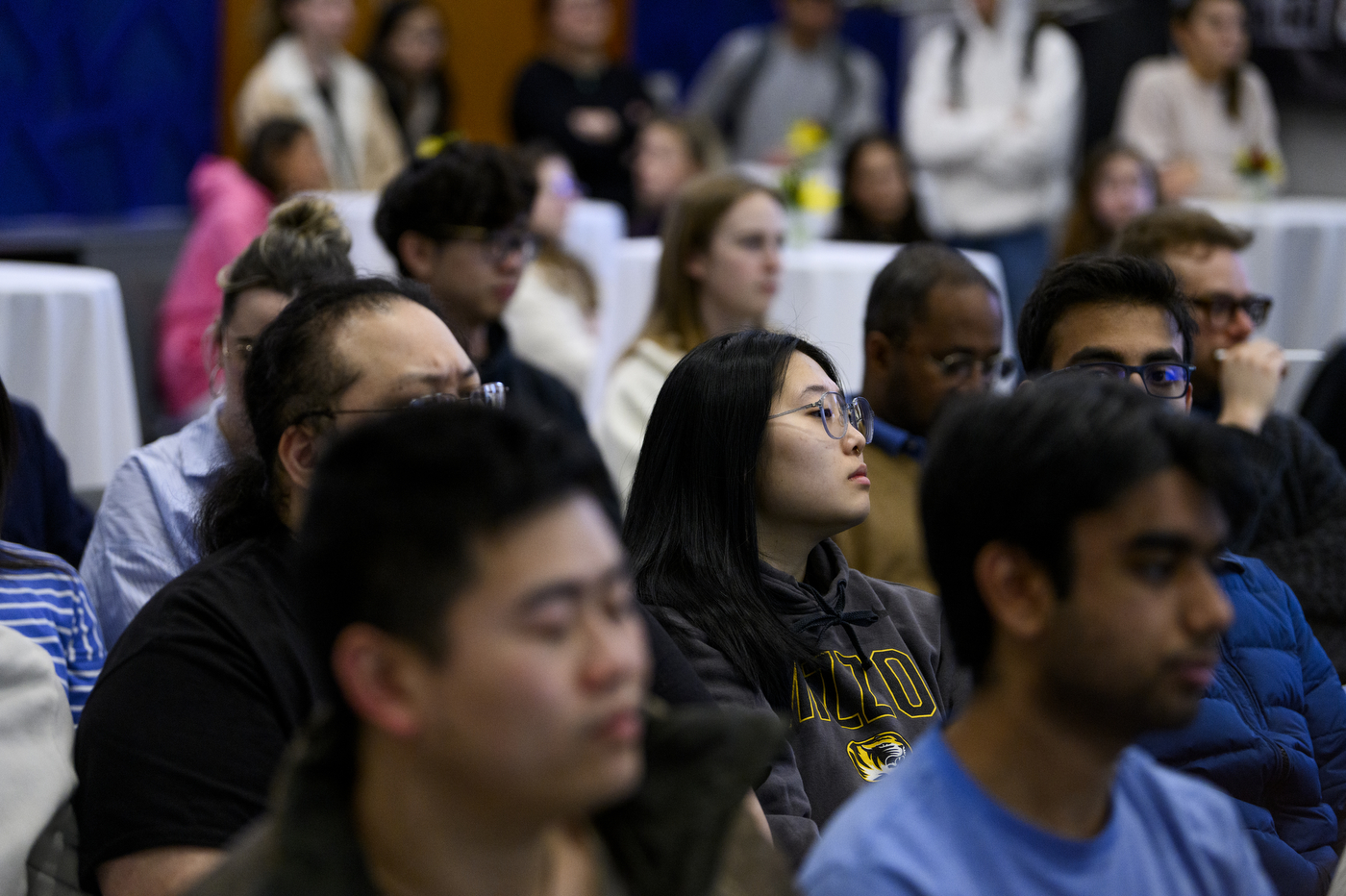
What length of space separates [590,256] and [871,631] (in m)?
3.92

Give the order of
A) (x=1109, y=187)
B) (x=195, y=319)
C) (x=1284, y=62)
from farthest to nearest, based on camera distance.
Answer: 1. (x=1284, y=62)
2. (x=1109, y=187)
3. (x=195, y=319)

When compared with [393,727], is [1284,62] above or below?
below

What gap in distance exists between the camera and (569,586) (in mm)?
1077

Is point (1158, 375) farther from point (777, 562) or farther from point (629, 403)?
point (629, 403)

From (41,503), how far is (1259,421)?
2.34 meters

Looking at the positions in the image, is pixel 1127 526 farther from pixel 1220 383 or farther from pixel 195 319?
pixel 195 319

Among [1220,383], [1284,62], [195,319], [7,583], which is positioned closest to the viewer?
[7,583]

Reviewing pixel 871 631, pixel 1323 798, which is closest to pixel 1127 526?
pixel 871 631

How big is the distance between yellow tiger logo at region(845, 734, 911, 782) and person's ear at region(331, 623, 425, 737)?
3.24ft

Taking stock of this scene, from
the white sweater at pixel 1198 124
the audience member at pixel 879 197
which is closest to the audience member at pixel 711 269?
the audience member at pixel 879 197

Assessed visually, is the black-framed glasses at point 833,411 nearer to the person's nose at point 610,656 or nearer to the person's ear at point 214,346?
the person's nose at point 610,656

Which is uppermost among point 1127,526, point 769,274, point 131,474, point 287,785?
point 1127,526

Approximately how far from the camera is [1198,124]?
21.8 feet

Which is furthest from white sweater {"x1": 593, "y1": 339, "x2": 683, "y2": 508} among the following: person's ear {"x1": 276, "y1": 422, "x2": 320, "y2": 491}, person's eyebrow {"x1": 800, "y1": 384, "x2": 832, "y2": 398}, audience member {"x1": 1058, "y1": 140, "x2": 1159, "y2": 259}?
audience member {"x1": 1058, "y1": 140, "x2": 1159, "y2": 259}
